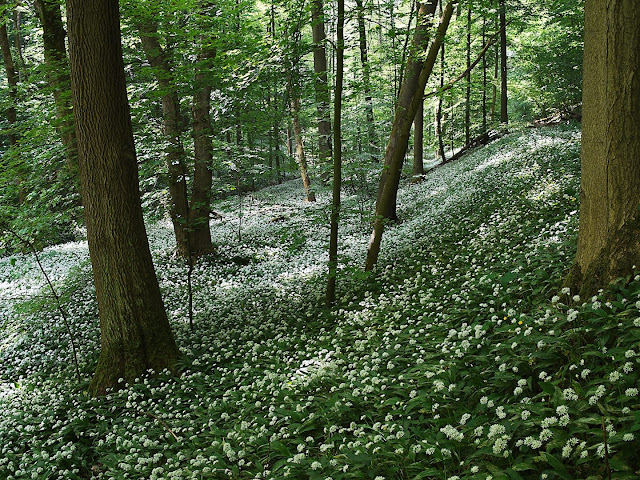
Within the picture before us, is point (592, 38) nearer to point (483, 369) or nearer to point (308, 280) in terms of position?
point (483, 369)

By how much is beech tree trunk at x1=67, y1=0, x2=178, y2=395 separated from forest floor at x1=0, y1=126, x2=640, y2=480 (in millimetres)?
485

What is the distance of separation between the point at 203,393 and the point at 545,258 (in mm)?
4477

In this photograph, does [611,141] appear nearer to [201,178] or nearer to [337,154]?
[337,154]

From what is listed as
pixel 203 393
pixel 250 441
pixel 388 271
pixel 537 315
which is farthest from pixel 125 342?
pixel 537 315

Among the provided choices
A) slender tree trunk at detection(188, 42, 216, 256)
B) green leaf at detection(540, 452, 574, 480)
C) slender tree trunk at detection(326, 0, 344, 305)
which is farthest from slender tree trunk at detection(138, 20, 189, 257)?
green leaf at detection(540, 452, 574, 480)

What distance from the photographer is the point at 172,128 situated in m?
7.33

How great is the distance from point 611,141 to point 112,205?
5.51m

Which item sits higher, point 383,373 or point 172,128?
point 172,128

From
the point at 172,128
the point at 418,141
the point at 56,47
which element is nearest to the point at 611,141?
the point at 172,128

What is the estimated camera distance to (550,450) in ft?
8.31

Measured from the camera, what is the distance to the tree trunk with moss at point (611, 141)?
136 inches

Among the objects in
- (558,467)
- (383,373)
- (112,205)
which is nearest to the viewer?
(558,467)

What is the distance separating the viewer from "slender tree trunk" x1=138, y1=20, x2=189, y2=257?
6891 millimetres

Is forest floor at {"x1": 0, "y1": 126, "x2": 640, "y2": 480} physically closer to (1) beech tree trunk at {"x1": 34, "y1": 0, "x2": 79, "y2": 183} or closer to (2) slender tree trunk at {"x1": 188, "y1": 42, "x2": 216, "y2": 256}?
(2) slender tree trunk at {"x1": 188, "y1": 42, "x2": 216, "y2": 256}
